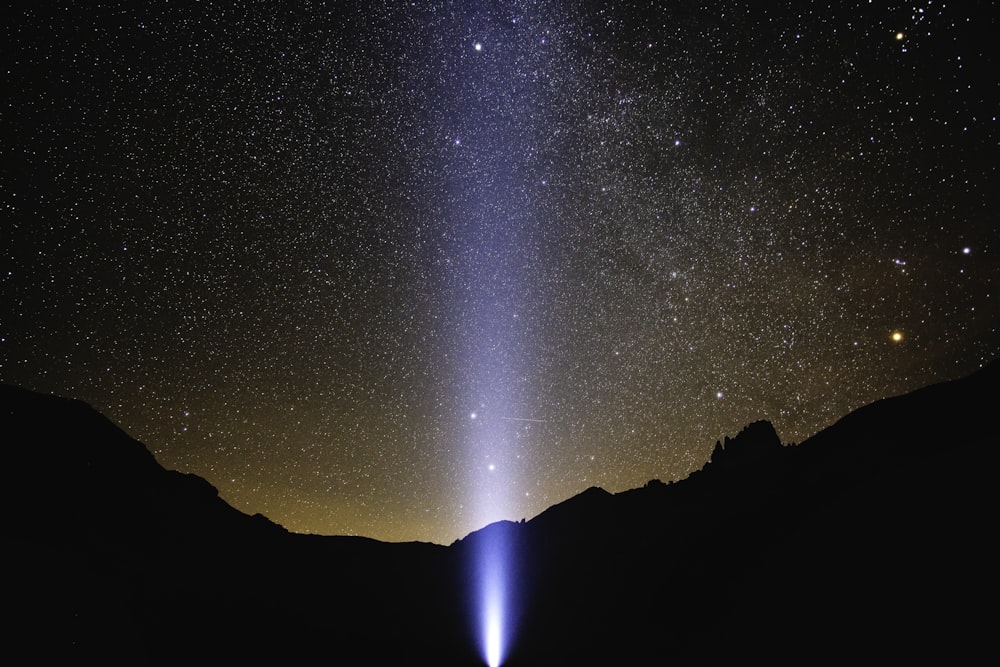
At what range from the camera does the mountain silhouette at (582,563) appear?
20688mm

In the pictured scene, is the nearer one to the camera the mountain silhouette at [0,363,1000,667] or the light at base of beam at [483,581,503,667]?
the mountain silhouette at [0,363,1000,667]

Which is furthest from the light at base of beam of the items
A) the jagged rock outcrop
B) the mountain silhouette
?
the jagged rock outcrop

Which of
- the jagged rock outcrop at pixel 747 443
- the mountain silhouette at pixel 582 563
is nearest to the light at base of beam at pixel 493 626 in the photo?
the mountain silhouette at pixel 582 563

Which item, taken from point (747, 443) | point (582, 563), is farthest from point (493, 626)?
point (747, 443)

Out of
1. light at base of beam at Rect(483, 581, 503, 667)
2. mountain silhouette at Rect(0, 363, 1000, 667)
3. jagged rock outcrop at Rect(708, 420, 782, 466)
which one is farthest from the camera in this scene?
jagged rock outcrop at Rect(708, 420, 782, 466)

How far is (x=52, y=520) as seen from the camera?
6475 cm

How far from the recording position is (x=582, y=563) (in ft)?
163

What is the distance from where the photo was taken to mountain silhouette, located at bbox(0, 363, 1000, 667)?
2069cm

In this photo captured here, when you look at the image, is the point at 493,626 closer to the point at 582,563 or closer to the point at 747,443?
the point at 582,563

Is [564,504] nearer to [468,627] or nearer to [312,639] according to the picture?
[468,627]

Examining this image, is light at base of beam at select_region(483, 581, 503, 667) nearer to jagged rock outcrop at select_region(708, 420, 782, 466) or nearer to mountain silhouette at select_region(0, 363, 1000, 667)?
mountain silhouette at select_region(0, 363, 1000, 667)

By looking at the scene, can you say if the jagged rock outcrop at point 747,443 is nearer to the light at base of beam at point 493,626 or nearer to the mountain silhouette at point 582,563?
the mountain silhouette at point 582,563

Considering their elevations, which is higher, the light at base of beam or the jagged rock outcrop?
the jagged rock outcrop

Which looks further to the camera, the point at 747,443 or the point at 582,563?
the point at 747,443
